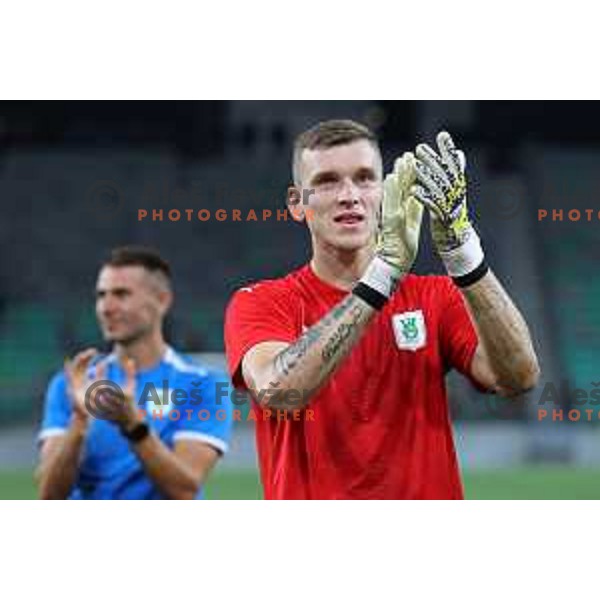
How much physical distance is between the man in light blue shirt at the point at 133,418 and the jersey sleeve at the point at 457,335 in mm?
1880

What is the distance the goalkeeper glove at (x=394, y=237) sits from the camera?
2.81 m

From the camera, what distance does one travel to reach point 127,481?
15.6ft

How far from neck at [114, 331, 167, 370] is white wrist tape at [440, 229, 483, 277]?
→ 100 inches

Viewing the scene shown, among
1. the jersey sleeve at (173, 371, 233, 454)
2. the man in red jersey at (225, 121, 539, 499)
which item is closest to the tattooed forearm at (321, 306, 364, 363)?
the man in red jersey at (225, 121, 539, 499)

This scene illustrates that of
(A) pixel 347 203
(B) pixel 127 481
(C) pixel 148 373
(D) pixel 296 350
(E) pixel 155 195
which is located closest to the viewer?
(D) pixel 296 350

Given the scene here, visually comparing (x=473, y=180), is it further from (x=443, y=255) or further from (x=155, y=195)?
(x=443, y=255)

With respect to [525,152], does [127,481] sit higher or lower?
lower

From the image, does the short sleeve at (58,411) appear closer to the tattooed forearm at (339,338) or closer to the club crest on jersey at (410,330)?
the club crest on jersey at (410,330)

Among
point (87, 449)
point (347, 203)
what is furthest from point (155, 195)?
point (347, 203)

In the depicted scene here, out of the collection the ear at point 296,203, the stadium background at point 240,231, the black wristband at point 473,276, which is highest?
the stadium background at point 240,231

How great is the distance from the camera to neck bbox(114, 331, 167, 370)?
5.23 m

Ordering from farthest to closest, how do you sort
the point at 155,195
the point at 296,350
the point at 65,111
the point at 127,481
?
the point at 155,195 < the point at 65,111 < the point at 127,481 < the point at 296,350

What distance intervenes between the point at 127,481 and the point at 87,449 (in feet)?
0.67

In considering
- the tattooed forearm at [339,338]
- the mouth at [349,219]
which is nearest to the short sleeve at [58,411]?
the mouth at [349,219]
